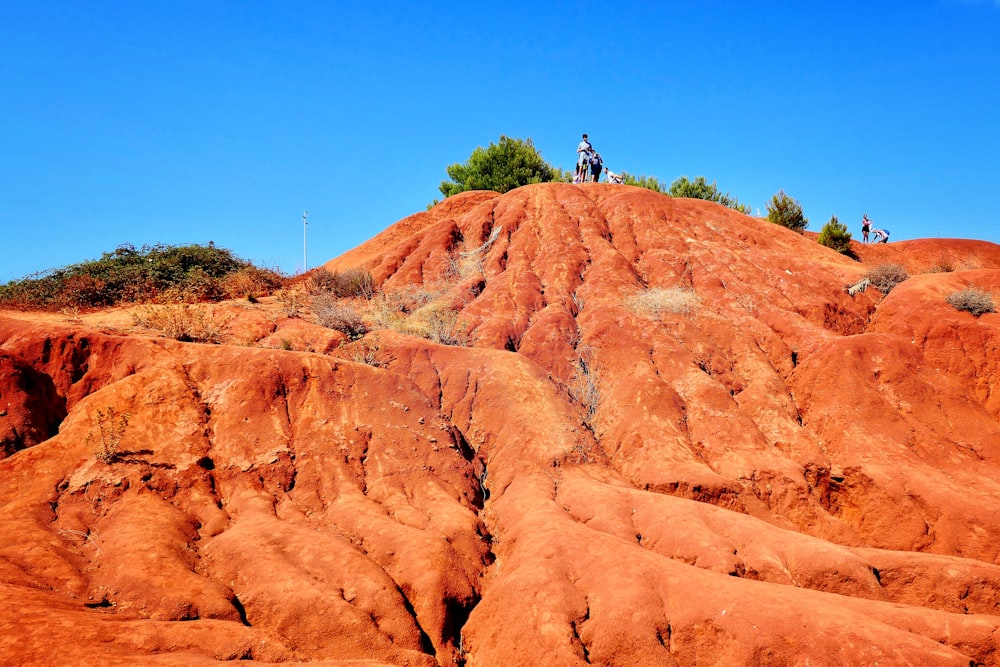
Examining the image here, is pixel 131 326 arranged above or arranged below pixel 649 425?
above

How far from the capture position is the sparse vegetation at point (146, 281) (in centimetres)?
1936

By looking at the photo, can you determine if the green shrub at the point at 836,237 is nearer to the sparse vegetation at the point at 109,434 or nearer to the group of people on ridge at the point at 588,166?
the group of people on ridge at the point at 588,166

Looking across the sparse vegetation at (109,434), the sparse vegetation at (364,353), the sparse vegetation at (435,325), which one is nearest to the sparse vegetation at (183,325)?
the sparse vegetation at (364,353)

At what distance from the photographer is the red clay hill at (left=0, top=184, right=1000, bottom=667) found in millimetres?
8367

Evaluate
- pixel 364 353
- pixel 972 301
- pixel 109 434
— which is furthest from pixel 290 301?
pixel 972 301

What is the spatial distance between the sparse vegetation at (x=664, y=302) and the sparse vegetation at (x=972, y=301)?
7157 millimetres

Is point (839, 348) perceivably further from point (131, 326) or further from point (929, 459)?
point (131, 326)

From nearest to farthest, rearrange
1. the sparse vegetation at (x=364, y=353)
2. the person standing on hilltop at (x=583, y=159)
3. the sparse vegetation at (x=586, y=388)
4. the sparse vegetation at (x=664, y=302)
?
1. the sparse vegetation at (x=364, y=353)
2. the sparse vegetation at (x=586, y=388)
3. the sparse vegetation at (x=664, y=302)
4. the person standing on hilltop at (x=583, y=159)

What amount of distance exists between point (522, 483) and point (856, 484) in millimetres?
7579

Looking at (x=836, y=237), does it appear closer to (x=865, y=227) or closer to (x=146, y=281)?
(x=865, y=227)

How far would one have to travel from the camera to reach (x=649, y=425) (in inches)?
593

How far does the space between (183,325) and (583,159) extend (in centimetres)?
1977

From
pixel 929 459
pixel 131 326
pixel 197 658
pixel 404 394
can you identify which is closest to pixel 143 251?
pixel 131 326

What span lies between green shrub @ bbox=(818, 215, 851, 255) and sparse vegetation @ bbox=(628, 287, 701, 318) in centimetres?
1265
